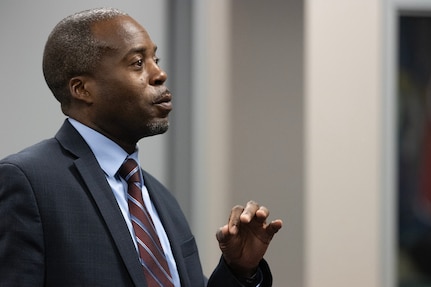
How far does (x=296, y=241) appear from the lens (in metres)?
2.86

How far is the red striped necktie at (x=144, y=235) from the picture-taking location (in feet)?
5.88

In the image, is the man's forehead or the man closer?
the man

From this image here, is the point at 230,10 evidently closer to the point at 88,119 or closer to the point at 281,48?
the point at 281,48

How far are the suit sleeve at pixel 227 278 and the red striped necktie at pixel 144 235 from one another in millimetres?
130

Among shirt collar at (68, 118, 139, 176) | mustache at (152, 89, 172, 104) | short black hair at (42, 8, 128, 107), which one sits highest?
short black hair at (42, 8, 128, 107)

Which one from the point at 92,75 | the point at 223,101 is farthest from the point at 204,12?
the point at 92,75

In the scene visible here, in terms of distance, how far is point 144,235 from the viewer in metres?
1.82

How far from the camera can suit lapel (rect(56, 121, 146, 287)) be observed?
5.71ft

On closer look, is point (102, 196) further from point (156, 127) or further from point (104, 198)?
point (156, 127)

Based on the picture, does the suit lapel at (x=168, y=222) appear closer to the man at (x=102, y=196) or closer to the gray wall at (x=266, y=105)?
the man at (x=102, y=196)

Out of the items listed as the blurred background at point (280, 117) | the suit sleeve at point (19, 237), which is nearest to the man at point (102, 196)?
the suit sleeve at point (19, 237)

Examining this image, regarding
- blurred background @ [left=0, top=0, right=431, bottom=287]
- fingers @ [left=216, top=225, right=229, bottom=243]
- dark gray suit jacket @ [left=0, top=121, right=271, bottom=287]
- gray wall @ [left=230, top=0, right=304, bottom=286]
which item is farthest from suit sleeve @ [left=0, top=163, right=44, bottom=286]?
gray wall @ [left=230, top=0, right=304, bottom=286]

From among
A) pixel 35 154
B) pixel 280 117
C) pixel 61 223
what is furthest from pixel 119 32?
pixel 280 117

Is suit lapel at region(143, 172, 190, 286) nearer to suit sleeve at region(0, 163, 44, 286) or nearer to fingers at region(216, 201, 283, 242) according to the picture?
fingers at region(216, 201, 283, 242)
